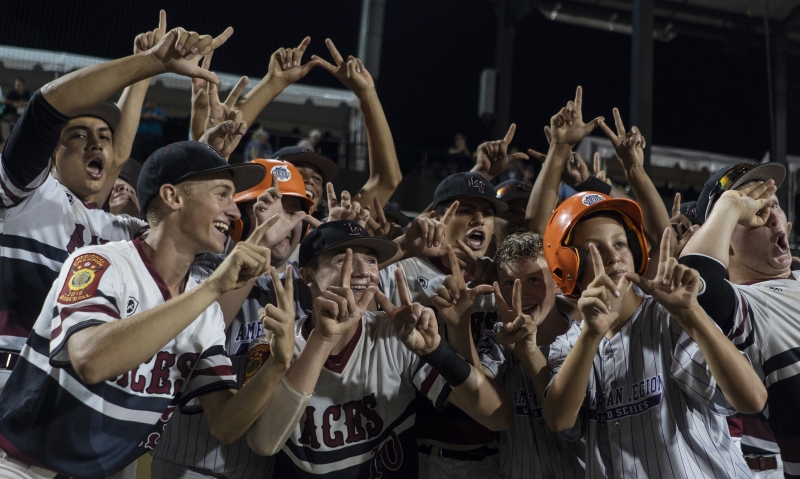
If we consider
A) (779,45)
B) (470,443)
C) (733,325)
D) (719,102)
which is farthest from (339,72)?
(719,102)

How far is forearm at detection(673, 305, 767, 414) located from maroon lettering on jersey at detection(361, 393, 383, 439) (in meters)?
1.41

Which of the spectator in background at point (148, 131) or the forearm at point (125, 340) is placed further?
the spectator in background at point (148, 131)

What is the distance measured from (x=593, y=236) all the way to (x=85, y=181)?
2602 millimetres

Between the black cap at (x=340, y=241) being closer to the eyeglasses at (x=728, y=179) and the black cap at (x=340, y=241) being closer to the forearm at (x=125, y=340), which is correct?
the forearm at (x=125, y=340)

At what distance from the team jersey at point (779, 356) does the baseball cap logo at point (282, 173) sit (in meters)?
2.54

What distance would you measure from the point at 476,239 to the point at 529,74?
18028 mm

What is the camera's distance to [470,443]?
333cm

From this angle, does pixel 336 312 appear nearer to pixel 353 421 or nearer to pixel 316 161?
pixel 353 421

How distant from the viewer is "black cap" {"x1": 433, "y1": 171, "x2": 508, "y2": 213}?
423 cm

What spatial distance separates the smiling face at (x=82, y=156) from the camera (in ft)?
11.8

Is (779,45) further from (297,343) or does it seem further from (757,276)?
(297,343)

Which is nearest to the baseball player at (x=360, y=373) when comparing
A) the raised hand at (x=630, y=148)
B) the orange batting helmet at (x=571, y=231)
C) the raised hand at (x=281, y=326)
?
the raised hand at (x=281, y=326)

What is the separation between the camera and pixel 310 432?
9.97 ft

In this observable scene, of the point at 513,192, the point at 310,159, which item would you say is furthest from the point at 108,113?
the point at 513,192
